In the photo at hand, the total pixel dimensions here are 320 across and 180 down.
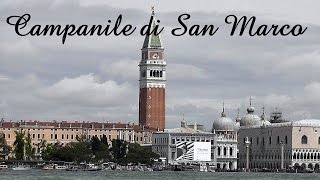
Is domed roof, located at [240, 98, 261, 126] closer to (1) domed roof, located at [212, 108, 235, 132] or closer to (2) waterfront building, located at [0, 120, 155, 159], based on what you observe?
(1) domed roof, located at [212, 108, 235, 132]

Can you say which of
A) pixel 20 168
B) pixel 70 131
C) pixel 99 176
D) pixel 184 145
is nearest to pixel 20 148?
pixel 20 168

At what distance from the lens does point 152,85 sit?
5610 inches

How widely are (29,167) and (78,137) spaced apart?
2599cm

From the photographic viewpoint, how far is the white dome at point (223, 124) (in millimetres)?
147000

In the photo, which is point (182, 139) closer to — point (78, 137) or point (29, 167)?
point (78, 137)

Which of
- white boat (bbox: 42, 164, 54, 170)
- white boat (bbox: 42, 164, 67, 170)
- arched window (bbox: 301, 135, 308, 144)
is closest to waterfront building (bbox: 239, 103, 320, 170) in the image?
arched window (bbox: 301, 135, 308, 144)

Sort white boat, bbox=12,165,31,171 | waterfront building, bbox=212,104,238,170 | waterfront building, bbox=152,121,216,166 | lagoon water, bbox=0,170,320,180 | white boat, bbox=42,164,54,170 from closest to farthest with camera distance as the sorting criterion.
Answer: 1. lagoon water, bbox=0,170,320,180
2. white boat, bbox=12,165,31,171
3. white boat, bbox=42,164,54,170
4. waterfront building, bbox=152,121,216,166
5. waterfront building, bbox=212,104,238,170

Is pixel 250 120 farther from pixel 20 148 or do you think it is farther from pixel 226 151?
pixel 20 148

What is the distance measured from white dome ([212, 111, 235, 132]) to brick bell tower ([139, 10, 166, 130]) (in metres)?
8.74

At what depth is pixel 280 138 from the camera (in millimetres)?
125750

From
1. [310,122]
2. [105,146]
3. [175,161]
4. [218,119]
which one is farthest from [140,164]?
[218,119]

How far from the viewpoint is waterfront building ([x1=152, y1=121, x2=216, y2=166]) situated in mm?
130125

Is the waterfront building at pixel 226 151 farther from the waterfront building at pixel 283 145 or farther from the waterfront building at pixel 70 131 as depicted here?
the waterfront building at pixel 70 131

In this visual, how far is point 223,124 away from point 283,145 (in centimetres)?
2374
